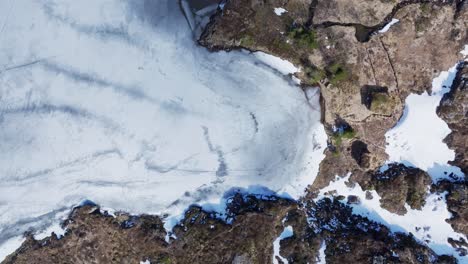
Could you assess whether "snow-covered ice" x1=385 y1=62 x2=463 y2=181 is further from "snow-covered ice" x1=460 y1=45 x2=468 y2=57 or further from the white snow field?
the white snow field

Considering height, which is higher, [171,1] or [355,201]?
[171,1]

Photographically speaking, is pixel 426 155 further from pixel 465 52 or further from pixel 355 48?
pixel 355 48

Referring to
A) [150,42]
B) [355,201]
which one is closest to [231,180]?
[355,201]

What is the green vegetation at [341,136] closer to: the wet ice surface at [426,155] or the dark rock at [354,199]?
the wet ice surface at [426,155]

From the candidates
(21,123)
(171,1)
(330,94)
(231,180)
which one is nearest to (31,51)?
(21,123)

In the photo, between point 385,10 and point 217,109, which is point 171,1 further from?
point 385,10


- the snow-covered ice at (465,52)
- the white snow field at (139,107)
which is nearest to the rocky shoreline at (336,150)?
the snow-covered ice at (465,52)

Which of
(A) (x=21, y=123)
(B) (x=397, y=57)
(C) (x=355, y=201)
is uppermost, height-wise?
(B) (x=397, y=57)
